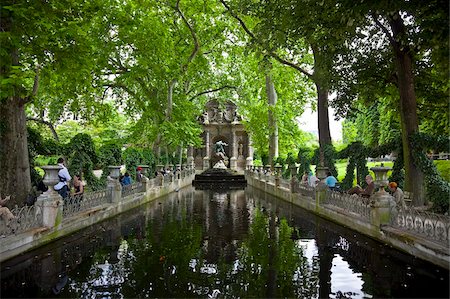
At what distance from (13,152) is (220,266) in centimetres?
761

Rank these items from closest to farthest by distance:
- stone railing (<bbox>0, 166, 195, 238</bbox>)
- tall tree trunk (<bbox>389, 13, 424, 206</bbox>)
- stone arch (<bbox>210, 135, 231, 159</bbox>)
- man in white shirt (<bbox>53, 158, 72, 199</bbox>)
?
stone railing (<bbox>0, 166, 195, 238</bbox>), man in white shirt (<bbox>53, 158, 72, 199</bbox>), tall tree trunk (<bbox>389, 13, 424, 206</bbox>), stone arch (<bbox>210, 135, 231, 159</bbox>)

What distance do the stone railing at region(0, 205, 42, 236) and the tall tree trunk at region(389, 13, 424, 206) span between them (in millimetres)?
11506


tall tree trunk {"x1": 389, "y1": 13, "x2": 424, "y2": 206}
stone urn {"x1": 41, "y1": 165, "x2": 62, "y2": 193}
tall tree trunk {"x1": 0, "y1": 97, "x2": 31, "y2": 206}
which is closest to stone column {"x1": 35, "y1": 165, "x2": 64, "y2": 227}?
stone urn {"x1": 41, "y1": 165, "x2": 62, "y2": 193}

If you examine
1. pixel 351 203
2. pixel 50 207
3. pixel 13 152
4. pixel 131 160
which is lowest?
pixel 351 203

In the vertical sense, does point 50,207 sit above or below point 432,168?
below

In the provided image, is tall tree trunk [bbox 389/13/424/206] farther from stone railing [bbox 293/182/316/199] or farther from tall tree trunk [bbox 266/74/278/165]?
tall tree trunk [bbox 266/74/278/165]

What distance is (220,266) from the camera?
7758mm

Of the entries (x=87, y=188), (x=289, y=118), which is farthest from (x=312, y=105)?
(x=87, y=188)

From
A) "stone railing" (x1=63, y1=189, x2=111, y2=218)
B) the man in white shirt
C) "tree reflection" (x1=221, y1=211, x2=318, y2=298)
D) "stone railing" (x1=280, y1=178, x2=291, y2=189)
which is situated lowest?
"tree reflection" (x1=221, y1=211, x2=318, y2=298)

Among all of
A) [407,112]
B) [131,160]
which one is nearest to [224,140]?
[131,160]

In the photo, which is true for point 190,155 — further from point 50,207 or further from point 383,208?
point 383,208

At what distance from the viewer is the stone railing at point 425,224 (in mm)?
7461

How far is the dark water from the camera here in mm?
6262

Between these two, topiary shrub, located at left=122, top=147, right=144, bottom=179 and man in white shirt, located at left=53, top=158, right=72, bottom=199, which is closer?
man in white shirt, located at left=53, top=158, right=72, bottom=199
